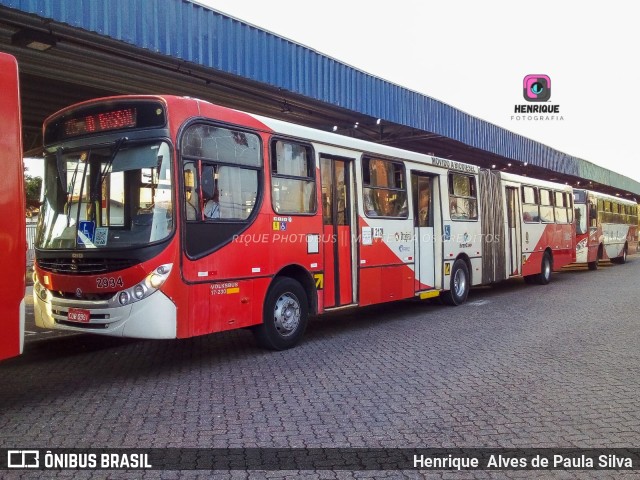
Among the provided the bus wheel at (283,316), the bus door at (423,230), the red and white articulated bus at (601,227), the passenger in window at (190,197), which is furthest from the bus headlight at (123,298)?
the red and white articulated bus at (601,227)

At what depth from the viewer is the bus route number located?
Result: 6242mm

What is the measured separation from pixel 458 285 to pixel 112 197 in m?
8.51

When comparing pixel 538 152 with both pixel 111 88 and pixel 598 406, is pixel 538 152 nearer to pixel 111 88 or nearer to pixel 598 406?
pixel 111 88

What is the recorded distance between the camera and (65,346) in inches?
337

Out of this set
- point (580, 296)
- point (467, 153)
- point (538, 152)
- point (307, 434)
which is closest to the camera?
point (307, 434)

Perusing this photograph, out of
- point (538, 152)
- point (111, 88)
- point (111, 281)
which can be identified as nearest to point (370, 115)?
point (111, 88)

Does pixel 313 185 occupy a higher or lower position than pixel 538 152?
lower

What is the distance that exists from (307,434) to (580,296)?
1146 cm

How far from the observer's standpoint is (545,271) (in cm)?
1744

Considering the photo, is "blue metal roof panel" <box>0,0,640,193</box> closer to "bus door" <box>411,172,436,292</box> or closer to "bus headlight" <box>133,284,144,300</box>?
"bus door" <box>411,172,436,292</box>

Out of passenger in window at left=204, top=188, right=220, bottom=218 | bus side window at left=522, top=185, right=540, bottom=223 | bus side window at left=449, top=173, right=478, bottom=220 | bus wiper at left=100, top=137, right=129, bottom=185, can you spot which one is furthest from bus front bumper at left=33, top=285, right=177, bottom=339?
bus side window at left=522, top=185, right=540, bottom=223

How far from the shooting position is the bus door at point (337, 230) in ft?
28.7

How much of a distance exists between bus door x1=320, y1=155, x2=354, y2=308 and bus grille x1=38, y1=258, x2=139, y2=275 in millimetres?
3288

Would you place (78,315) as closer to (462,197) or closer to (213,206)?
(213,206)
